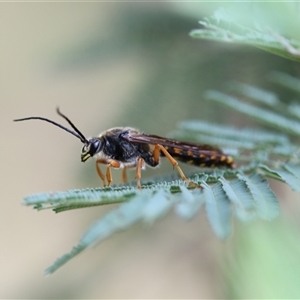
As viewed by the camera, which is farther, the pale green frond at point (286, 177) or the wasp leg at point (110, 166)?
the wasp leg at point (110, 166)

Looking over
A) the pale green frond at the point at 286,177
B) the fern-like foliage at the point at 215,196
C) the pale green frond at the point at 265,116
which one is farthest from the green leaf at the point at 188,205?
the pale green frond at the point at 265,116

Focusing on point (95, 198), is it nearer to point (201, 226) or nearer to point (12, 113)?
point (201, 226)

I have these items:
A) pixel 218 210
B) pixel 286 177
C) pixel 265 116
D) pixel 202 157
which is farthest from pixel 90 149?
pixel 218 210

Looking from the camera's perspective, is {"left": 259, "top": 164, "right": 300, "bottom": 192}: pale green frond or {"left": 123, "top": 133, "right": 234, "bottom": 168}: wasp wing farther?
{"left": 123, "top": 133, "right": 234, "bottom": 168}: wasp wing

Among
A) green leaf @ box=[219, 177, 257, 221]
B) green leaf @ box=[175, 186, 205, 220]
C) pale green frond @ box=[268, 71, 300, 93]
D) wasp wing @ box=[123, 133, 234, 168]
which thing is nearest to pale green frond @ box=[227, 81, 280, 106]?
pale green frond @ box=[268, 71, 300, 93]

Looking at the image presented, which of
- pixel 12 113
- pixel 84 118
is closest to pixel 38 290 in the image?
pixel 84 118

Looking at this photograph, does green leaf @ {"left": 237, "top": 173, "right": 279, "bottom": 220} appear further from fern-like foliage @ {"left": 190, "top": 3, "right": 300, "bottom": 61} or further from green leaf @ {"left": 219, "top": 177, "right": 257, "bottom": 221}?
fern-like foliage @ {"left": 190, "top": 3, "right": 300, "bottom": 61}

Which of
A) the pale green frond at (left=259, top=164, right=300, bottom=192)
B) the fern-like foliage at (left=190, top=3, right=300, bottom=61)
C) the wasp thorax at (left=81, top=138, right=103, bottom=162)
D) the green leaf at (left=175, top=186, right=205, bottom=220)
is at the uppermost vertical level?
the wasp thorax at (left=81, top=138, right=103, bottom=162)

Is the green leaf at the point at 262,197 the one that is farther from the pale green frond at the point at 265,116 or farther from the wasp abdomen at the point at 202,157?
the wasp abdomen at the point at 202,157
